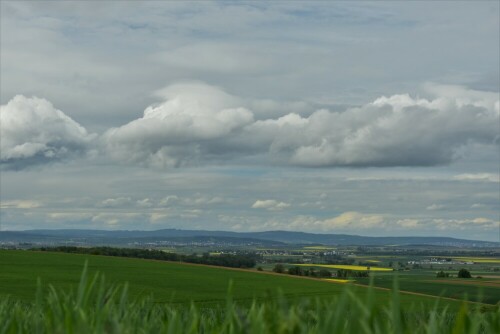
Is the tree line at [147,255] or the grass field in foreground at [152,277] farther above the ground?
the tree line at [147,255]

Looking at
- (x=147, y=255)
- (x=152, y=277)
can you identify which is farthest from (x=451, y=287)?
(x=147, y=255)

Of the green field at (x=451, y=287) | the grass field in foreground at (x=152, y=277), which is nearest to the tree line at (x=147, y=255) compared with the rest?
the grass field in foreground at (x=152, y=277)

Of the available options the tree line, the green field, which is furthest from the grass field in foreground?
→ the tree line

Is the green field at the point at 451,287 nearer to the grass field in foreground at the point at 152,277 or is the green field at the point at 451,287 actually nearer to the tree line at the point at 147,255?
the grass field in foreground at the point at 152,277

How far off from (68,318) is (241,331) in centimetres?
50

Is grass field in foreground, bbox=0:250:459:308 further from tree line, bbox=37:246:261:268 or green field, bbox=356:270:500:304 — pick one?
tree line, bbox=37:246:261:268

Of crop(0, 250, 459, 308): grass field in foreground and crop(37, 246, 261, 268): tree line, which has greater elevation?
crop(37, 246, 261, 268): tree line

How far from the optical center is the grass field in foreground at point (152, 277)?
82.2 meters

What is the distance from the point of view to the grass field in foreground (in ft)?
270

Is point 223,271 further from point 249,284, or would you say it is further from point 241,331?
point 241,331

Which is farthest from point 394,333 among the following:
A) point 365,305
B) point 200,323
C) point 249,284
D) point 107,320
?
point 249,284

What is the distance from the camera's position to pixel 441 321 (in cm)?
293

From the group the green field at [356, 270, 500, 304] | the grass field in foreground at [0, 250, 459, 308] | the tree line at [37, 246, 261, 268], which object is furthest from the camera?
the tree line at [37, 246, 261, 268]

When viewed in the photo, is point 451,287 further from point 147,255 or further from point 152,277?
point 147,255
